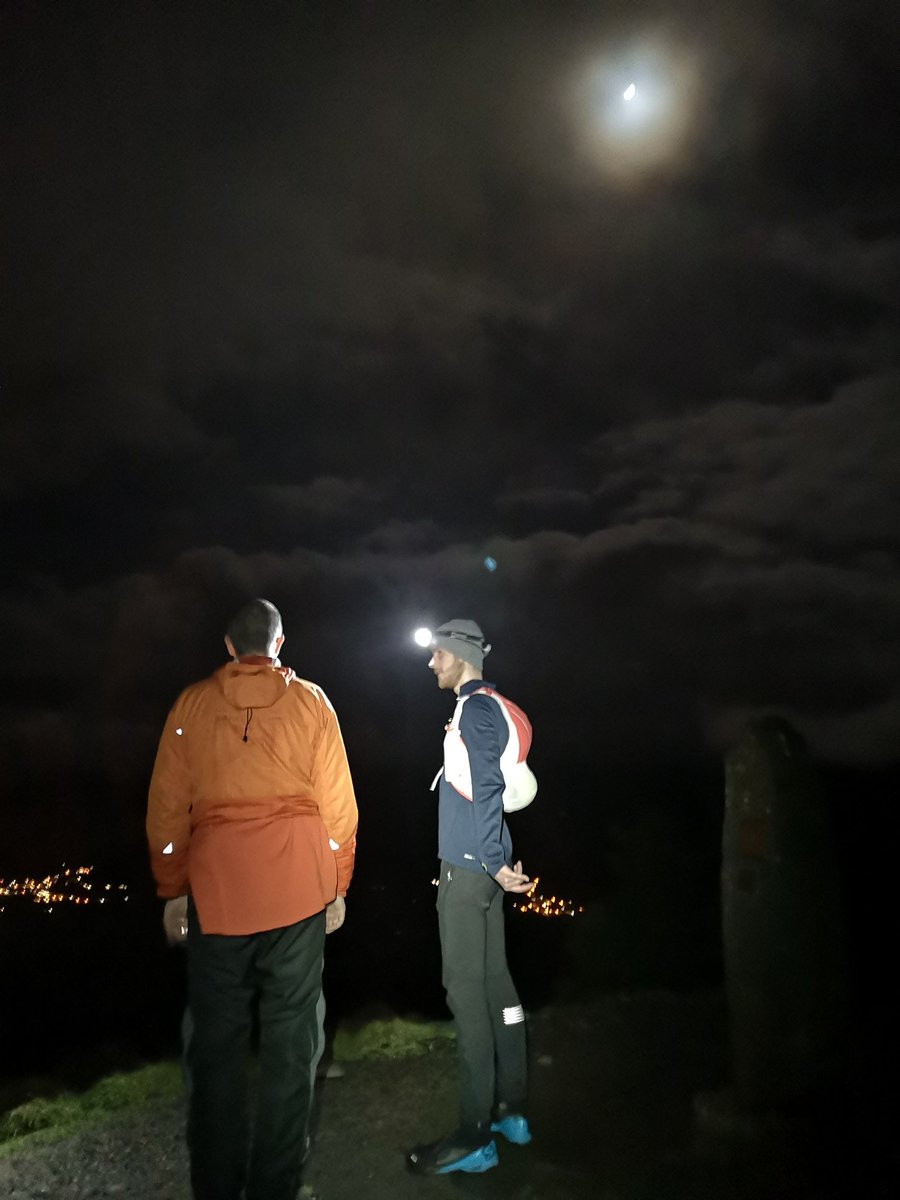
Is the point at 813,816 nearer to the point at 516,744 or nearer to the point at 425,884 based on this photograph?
the point at 516,744

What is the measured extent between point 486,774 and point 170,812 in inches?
57.7

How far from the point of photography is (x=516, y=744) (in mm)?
4234

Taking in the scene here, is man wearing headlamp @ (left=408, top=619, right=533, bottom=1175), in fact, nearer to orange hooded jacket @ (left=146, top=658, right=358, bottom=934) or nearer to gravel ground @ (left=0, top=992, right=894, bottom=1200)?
gravel ground @ (left=0, top=992, right=894, bottom=1200)

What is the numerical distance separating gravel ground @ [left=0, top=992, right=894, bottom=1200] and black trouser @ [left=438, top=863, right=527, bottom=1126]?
36 cm

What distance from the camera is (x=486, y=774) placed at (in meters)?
3.97

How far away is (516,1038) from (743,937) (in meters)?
1.66

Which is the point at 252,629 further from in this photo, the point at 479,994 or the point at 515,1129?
the point at 515,1129

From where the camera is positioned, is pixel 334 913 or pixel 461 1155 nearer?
pixel 334 913

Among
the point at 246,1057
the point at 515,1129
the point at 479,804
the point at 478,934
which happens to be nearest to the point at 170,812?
the point at 246,1057

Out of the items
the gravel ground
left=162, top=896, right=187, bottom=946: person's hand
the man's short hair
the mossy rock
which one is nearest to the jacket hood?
the man's short hair

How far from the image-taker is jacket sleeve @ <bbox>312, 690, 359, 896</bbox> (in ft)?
11.9

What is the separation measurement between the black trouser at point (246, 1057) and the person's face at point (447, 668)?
58.0 inches

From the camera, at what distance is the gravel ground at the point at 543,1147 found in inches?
152

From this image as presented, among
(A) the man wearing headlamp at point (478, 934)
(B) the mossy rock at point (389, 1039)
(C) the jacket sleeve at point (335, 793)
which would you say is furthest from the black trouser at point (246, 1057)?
(B) the mossy rock at point (389, 1039)
